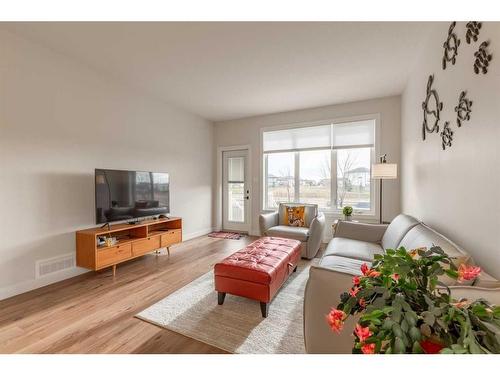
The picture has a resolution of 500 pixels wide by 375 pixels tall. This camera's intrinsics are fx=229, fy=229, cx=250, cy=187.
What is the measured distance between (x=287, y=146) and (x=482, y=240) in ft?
12.4

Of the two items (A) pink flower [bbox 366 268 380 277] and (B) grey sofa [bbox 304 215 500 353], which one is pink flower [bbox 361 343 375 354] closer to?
(A) pink flower [bbox 366 268 380 277]

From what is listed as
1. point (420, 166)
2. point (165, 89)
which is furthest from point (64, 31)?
point (420, 166)

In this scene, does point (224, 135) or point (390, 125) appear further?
point (224, 135)

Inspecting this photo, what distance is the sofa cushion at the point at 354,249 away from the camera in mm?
2264

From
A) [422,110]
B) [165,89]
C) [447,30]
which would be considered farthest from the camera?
[165,89]

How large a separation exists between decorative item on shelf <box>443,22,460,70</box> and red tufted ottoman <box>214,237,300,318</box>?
7.16 ft

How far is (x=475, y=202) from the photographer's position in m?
1.41

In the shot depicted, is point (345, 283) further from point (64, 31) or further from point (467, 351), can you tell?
point (64, 31)

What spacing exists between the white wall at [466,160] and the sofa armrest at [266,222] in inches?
84.2

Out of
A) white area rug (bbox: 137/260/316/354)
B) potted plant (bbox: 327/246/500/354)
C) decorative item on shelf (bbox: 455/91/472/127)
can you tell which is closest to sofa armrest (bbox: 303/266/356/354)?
white area rug (bbox: 137/260/316/354)

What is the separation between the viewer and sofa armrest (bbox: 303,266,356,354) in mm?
1236

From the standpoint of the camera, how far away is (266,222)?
395 centimetres

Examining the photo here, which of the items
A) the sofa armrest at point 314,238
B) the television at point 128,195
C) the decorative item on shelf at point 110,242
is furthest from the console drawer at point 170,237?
the sofa armrest at point 314,238

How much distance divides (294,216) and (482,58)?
3055 mm
